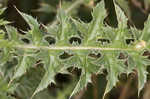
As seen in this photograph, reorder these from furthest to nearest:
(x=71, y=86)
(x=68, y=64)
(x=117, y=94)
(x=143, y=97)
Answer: (x=117, y=94) < (x=143, y=97) < (x=71, y=86) < (x=68, y=64)

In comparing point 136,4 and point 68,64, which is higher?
point 136,4

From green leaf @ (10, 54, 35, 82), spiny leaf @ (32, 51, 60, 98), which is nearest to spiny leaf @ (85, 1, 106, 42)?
spiny leaf @ (32, 51, 60, 98)

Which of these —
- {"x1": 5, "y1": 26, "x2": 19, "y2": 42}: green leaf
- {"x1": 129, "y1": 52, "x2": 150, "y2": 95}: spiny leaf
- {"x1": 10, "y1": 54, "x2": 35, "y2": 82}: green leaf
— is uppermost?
{"x1": 5, "y1": 26, "x2": 19, "y2": 42}: green leaf

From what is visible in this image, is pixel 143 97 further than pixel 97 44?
Yes

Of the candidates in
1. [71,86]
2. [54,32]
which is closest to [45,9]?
[71,86]

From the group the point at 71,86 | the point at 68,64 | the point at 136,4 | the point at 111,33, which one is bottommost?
the point at 71,86

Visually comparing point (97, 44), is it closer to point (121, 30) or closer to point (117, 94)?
point (121, 30)

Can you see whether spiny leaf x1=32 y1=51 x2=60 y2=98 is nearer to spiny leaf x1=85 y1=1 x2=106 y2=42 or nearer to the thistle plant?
the thistle plant

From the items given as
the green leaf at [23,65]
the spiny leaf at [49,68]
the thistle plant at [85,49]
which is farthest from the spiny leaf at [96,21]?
the green leaf at [23,65]

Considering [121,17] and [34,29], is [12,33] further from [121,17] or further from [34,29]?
[121,17]

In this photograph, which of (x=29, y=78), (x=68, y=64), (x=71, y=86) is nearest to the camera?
(x=68, y=64)

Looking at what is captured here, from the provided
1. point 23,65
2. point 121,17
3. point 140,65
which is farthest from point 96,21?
point 23,65
